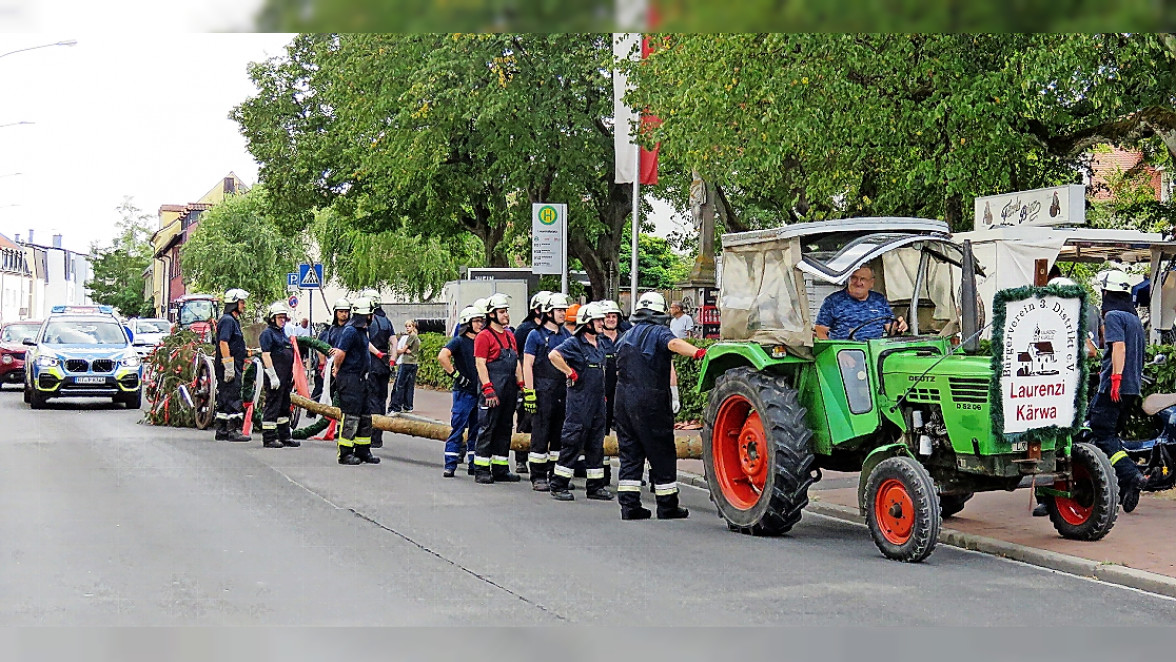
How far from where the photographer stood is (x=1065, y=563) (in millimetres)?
9203

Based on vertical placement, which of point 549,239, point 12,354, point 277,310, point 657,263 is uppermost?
point 657,263

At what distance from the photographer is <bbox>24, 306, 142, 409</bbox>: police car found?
2488 centimetres

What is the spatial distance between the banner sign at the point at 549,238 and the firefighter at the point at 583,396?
7.64 m

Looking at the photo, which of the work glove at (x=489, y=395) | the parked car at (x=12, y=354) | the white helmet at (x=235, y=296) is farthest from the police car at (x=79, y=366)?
the work glove at (x=489, y=395)

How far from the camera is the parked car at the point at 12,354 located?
30.6 meters

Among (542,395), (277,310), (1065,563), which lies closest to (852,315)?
(1065,563)

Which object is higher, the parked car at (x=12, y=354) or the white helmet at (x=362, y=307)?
the white helmet at (x=362, y=307)

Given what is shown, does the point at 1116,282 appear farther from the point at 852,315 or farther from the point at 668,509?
the point at 668,509

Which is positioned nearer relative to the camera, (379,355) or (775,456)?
(775,456)

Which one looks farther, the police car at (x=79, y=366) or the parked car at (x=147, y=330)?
the parked car at (x=147, y=330)

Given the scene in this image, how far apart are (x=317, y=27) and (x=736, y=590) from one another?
6.32 m

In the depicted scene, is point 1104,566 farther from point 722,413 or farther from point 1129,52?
point 1129,52

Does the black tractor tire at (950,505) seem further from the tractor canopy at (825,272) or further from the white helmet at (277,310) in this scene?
the white helmet at (277,310)

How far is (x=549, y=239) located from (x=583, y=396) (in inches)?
325
